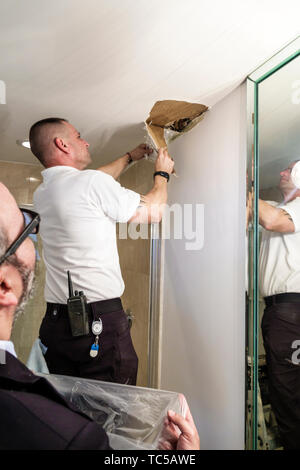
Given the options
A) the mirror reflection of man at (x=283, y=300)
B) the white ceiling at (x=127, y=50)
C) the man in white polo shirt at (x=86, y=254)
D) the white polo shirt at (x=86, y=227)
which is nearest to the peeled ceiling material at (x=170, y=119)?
the white ceiling at (x=127, y=50)

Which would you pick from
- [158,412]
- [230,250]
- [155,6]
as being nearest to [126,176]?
[230,250]

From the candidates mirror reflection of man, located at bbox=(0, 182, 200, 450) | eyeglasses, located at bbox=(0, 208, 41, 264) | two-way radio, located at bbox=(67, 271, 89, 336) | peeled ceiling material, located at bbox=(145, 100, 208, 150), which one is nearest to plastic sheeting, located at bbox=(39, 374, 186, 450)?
mirror reflection of man, located at bbox=(0, 182, 200, 450)

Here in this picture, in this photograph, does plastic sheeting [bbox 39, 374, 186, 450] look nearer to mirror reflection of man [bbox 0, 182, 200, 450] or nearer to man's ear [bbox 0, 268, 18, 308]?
mirror reflection of man [bbox 0, 182, 200, 450]

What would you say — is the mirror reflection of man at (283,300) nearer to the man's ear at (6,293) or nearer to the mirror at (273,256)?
the mirror at (273,256)

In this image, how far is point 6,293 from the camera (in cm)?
59

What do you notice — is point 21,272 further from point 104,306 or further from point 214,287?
point 214,287

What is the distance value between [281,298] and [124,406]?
0.50 m

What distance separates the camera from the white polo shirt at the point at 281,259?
841 millimetres

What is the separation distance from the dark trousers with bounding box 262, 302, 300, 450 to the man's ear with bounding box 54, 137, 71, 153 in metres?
0.95

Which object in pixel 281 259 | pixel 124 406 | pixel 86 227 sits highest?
pixel 86 227

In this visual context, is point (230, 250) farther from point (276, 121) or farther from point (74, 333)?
point (74, 333)

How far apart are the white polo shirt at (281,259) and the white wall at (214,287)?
10 centimetres

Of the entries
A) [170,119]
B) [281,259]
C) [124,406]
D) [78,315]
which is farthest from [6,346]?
[170,119]

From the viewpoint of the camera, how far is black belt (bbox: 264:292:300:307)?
2.73ft
